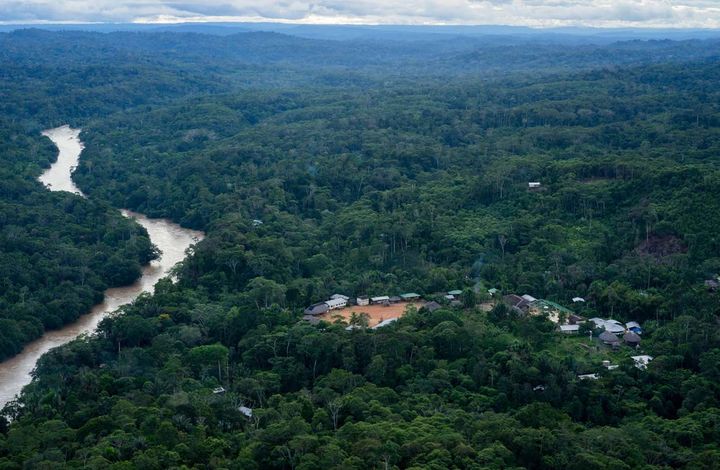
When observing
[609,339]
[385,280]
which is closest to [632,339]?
[609,339]

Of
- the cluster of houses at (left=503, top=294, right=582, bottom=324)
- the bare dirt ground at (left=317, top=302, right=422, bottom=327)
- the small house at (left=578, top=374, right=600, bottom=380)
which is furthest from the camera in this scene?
the bare dirt ground at (left=317, top=302, right=422, bottom=327)

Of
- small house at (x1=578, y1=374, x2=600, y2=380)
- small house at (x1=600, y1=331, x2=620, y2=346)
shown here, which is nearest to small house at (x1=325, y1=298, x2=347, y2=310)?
small house at (x1=600, y1=331, x2=620, y2=346)

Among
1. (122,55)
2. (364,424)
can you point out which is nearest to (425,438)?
(364,424)

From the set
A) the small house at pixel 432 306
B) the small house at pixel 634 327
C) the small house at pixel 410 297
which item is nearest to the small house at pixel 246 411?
the small house at pixel 432 306

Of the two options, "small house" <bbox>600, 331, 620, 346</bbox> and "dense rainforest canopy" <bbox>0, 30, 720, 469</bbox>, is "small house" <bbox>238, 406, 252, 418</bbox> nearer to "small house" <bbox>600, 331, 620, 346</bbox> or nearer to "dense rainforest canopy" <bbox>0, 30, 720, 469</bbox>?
"dense rainforest canopy" <bbox>0, 30, 720, 469</bbox>

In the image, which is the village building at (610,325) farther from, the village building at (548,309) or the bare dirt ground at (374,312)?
the bare dirt ground at (374,312)

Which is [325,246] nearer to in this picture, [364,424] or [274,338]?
[274,338]
